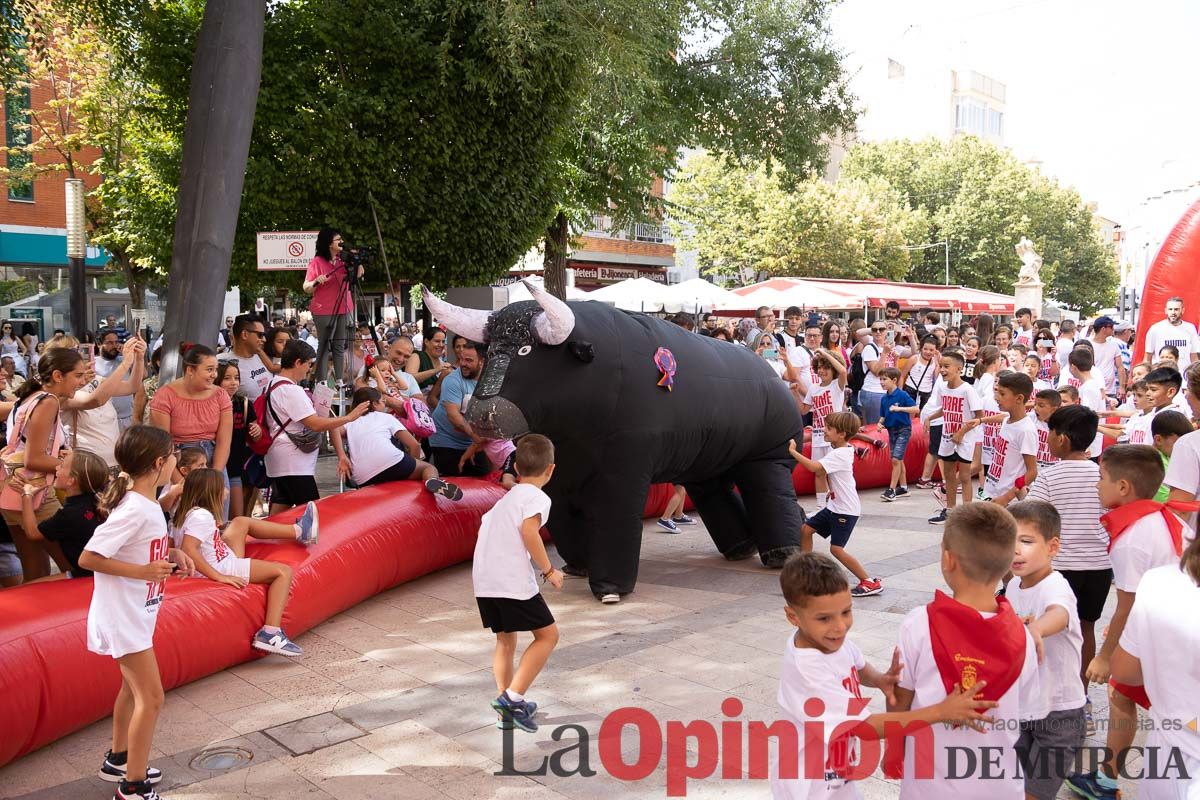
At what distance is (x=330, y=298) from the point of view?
Result: 10.2 metres

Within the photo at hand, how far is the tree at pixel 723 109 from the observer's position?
18.6 meters

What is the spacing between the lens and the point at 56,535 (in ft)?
17.4

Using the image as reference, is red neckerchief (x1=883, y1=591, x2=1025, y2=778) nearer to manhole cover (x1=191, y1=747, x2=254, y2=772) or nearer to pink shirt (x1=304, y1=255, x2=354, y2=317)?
manhole cover (x1=191, y1=747, x2=254, y2=772)

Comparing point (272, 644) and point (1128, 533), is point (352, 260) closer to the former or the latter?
point (272, 644)

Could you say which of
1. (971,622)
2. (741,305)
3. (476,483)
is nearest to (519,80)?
(476,483)

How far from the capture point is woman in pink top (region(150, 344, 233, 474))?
22.2ft

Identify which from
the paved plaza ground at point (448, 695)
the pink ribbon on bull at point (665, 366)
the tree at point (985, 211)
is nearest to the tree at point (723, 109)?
the pink ribbon on bull at point (665, 366)

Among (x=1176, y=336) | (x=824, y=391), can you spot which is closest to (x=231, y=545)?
(x=824, y=391)

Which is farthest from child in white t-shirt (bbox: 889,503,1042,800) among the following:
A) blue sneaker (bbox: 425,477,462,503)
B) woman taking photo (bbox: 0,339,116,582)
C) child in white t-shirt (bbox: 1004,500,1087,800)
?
blue sneaker (bbox: 425,477,462,503)

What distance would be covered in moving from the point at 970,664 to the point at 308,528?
14.7ft

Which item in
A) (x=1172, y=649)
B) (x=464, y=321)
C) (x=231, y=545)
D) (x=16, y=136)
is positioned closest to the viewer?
(x=1172, y=649)

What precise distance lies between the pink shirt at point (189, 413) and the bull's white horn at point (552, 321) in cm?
245

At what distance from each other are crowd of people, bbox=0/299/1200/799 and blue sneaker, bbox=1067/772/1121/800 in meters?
0.01

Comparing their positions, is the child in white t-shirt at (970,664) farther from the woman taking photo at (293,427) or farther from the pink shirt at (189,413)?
the pink shirt at (189,413)
